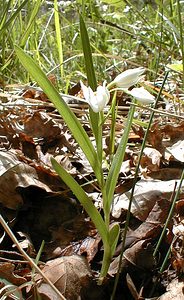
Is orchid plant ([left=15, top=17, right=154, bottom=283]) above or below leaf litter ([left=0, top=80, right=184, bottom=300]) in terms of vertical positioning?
above

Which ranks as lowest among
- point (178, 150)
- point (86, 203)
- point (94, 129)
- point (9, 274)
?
point (178, 150)

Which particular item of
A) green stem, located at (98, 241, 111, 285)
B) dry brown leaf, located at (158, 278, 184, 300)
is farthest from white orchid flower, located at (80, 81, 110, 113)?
dry brown leaf, located at (158, 278, 184, 300)

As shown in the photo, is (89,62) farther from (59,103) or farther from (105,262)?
(105,262)

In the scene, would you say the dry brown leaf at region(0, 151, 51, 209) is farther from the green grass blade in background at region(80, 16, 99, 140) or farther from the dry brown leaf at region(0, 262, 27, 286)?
the green grass blade in background at region(80, 16, 99, 140)

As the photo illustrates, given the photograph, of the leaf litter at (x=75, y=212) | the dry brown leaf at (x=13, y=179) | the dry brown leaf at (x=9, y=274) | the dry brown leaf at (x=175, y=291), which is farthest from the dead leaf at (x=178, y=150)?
the dry brown leaf at (x=9, y=274)

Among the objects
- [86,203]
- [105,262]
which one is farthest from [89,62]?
[105,262]

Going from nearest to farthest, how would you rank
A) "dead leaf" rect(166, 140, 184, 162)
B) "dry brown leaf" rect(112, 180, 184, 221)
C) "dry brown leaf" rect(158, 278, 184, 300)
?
1. "dry brown leaf" rect(158, 278, 184, 300)
2. "dry brown leaf" rect(112, 180, 184, 221)
3. "dead leaf" rect(166, 140, 184, 162)

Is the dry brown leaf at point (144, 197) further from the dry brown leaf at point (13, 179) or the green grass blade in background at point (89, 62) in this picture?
the green grass blade in background at point (89, 62)

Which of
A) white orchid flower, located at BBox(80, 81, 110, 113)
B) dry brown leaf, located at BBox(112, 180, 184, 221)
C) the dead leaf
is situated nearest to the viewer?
white orchid flower, located at BBox(80, 81, 110, 113)
